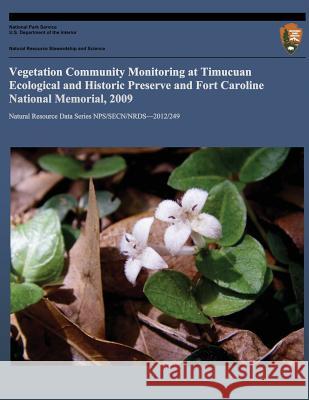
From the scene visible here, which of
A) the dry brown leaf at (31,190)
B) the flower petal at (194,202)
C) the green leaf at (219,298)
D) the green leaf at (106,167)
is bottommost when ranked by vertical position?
A: the green leaf at (219,298)

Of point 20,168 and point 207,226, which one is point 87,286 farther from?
point 20,168

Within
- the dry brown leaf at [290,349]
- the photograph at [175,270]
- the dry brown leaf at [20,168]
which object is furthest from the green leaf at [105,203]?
the dry brown leaf at [290,349]

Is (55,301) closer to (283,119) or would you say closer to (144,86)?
(144,86)

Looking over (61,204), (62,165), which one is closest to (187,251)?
(61,204)

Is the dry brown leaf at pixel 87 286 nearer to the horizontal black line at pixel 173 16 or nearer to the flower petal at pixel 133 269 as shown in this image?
the flower petal at pixel 133 269

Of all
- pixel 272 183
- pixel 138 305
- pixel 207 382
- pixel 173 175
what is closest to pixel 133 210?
pixel 173 175

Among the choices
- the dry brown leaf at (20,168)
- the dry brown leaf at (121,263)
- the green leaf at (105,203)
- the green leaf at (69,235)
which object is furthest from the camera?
the dry brown leaf at (20,168)

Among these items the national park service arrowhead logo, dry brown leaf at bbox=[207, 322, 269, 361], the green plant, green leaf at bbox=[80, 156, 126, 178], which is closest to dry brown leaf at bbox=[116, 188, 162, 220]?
green leaf at bbox=[80, 156, 126, 178]
